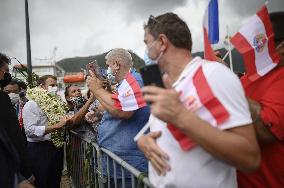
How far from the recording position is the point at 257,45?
6.80ft

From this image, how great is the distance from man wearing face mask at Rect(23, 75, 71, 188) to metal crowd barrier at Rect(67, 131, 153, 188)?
34 centimetres

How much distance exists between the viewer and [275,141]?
1.89m

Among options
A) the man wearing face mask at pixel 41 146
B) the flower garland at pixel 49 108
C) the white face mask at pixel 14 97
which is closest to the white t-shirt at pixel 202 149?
the man wearing face mask at pixel 41 146

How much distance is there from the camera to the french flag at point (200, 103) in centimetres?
148

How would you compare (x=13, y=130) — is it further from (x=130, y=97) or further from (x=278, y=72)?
(x=278, y=72)

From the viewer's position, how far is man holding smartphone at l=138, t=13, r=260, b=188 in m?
1.43

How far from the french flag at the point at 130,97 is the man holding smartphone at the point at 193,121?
3.52ft

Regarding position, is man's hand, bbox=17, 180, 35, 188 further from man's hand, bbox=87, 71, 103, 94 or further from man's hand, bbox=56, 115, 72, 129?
man's hand, bbox=56, 115, 72, 129

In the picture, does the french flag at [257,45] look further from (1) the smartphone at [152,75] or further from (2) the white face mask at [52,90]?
(2) the white face mask at [52,90]

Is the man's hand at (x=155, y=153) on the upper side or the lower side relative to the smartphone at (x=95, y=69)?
lower

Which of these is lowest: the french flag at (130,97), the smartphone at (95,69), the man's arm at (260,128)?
the man's arm at (260,128)

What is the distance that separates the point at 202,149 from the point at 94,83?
6.16 ft

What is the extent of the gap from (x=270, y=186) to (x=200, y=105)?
0.82 m

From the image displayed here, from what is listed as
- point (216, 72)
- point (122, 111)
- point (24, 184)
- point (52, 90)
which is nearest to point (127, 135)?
point (122, 111)
